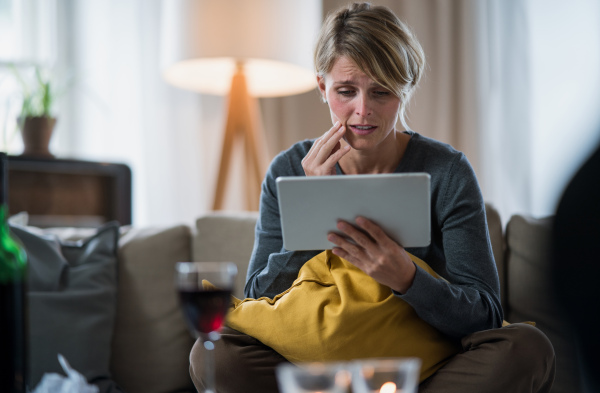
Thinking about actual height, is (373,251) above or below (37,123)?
below

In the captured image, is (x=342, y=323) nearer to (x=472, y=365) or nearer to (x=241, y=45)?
(x=472, y=365)

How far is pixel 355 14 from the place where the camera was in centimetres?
A: 154

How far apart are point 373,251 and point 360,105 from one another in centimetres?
45

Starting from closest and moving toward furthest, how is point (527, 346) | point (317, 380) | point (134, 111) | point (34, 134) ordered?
1. point (317, 380)
2. point (527, 346)
3. point (34, 134)
4. point (134, 111)

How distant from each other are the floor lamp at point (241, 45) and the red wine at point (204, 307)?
1689mm

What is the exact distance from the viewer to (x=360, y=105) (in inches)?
57.5

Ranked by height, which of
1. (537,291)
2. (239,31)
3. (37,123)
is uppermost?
(239,31)

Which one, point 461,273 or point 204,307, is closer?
point 204,307

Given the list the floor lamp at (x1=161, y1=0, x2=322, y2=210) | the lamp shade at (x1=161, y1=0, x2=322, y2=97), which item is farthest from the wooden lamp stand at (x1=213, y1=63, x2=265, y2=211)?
the lamp shade at (x1=161, y1=0, x2=322, y2=97)

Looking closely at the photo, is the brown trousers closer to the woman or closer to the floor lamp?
the woman

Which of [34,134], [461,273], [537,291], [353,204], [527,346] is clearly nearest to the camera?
[353,204]

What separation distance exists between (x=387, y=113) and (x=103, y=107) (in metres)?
2.12

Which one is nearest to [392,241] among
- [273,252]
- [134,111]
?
[273,252]

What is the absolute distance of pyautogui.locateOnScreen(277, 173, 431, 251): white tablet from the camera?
1.08 metres
